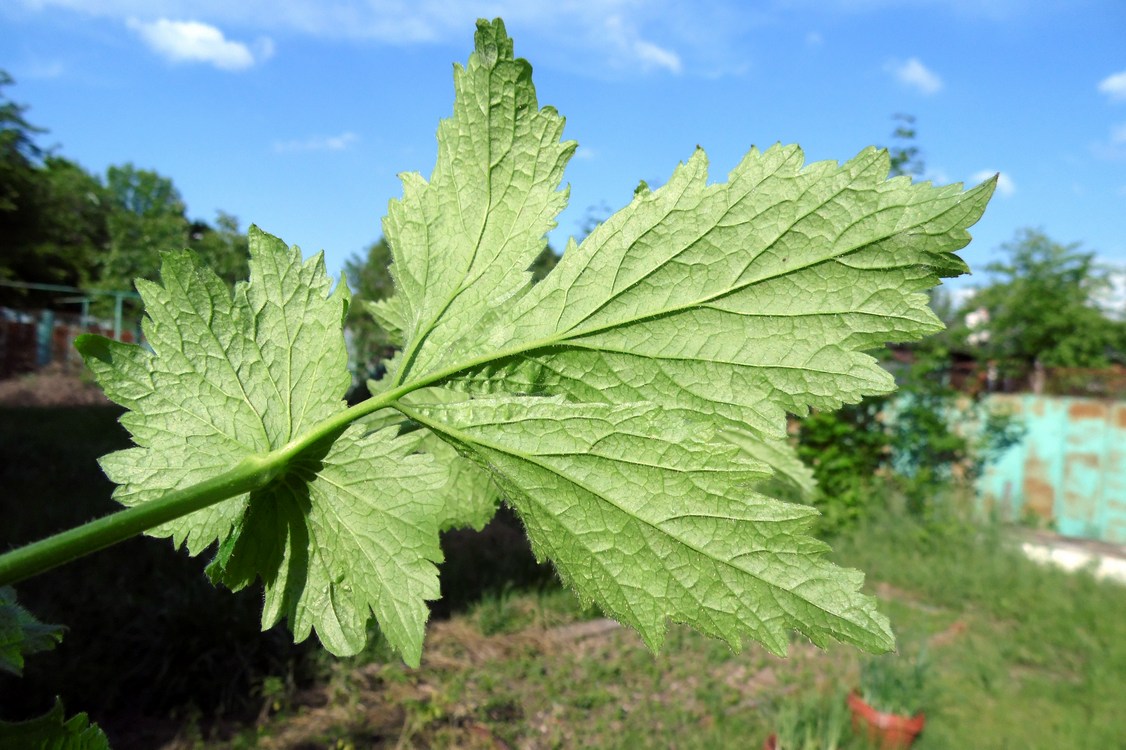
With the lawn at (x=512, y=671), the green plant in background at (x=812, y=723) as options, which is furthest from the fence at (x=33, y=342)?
the green plant in background at (x=812, y=723)

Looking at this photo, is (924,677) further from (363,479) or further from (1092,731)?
(363,479)

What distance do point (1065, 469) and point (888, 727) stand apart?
6609 mm

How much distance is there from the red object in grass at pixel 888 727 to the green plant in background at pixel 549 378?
5.68 m

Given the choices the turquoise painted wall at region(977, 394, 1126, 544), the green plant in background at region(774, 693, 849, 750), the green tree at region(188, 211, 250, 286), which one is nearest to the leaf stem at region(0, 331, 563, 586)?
the green plant in background at region(774, 693, 849, 750)

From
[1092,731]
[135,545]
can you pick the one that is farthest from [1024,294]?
[135,545]

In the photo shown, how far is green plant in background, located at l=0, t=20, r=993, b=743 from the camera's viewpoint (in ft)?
1.78

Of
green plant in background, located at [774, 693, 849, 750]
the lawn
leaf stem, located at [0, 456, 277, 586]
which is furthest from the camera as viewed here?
the lawn

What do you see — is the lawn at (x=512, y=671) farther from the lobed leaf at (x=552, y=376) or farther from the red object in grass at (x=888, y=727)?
the lobed leaf at (x=552, y=376)

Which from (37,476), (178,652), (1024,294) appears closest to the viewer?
(178,652)

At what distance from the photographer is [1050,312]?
19.3 metres

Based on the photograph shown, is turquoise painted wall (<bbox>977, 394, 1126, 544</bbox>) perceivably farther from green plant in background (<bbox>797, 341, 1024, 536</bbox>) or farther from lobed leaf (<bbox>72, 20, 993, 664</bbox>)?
lobed leaf (<bbox>72, 20, 993, 664</bbox>)

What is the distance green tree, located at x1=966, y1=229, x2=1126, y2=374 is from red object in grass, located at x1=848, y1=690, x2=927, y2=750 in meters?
15.6

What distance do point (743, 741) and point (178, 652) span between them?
3854 millimetres

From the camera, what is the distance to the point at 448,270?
0.63 meters
